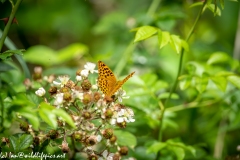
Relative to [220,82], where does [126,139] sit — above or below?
below

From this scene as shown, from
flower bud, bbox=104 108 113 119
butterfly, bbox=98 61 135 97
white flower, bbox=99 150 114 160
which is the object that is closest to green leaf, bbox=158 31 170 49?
butterfly, bbox=98 61 135 97

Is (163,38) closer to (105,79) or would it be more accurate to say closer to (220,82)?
(105,79)

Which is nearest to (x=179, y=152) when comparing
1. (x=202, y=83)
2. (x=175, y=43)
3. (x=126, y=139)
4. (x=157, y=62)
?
Result: (x=126, y=139)

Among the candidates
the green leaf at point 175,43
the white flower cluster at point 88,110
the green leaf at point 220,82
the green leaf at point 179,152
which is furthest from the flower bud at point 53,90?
the green leaf at point 220,82

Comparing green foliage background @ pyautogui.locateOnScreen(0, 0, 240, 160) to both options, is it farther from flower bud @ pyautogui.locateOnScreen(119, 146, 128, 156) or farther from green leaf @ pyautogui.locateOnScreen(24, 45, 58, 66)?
flower bud @ pyautogui.locateOnScreen(119, 146, 128, 156)

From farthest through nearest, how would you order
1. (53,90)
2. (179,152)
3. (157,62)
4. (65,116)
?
(157,62) < (179,152) < (53,90) < (65,116)

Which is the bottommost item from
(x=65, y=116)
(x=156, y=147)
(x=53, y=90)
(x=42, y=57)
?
(x=65, y=116)

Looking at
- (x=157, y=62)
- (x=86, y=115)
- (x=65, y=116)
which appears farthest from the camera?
(x=157, y=62)
